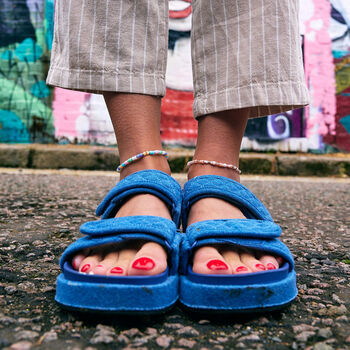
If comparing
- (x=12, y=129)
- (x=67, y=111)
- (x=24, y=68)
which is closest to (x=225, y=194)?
(x=67, y=111)

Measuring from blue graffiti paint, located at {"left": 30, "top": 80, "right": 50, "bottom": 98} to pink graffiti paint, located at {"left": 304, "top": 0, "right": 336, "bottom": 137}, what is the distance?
12.1 ft

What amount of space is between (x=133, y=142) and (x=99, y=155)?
3322 mm

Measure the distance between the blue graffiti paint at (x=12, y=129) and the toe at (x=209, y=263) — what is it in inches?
189

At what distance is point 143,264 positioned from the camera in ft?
1.86

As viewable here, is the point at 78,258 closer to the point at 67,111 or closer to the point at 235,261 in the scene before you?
the point at 235,261

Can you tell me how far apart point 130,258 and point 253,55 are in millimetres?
492

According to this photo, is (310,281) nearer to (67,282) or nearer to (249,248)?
(249,248)

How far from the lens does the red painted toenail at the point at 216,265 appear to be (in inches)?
22.8

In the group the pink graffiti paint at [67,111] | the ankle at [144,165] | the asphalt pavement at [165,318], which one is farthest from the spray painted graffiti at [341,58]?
the ankle at [144,165]

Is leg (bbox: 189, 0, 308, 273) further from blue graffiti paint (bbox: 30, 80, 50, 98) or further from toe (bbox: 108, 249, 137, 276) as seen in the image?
blue graffiti paint (bbox: 30, 80, 50, 98)

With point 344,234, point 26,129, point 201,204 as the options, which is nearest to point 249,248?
point 201,204

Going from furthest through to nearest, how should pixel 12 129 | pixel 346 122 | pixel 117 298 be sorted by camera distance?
1. pixel 346 122
2. pixel 12 129
3. pixel 117 298

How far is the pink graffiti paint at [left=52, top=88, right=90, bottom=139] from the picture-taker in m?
5.00

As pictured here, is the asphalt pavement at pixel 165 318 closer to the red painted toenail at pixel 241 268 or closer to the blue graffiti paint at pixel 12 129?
the red painted toenail at pixel 241 268
